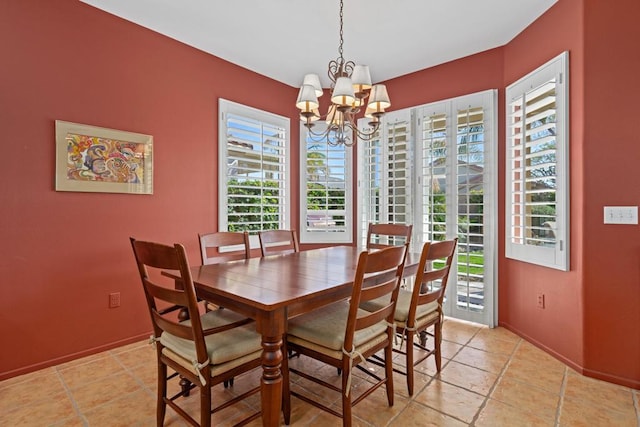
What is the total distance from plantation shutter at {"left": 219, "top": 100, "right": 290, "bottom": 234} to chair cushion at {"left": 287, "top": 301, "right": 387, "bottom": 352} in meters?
1.89

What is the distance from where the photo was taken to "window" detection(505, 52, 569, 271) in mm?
2420

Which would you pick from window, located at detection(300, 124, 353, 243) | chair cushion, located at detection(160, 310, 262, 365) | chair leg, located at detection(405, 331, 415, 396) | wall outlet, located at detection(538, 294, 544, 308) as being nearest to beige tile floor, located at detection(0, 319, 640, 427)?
chair leg, located at detection(405, 331, 415, 396)

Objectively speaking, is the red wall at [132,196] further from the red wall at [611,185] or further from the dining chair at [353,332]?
the dining chair at [353,332]

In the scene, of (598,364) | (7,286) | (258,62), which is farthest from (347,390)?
(258,62)

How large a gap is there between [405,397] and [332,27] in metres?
2.94

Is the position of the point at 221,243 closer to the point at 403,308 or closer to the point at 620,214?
the point at 403,308

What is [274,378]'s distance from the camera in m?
1.46

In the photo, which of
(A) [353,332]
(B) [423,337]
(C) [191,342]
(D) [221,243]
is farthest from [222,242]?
(B) [423,337]

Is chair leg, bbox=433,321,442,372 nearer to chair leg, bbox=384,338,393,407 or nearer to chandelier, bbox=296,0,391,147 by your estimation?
chair leg, bbox=384,338,393,407

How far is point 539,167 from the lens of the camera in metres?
2.63

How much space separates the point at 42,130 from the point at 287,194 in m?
2.37

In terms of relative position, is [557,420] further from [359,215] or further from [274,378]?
[359,215]

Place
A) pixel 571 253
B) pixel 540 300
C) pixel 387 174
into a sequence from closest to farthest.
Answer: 1. pixel 571 253
2. pixel 540 300
3. pixel 387 174

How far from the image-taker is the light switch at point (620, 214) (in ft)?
6.85
